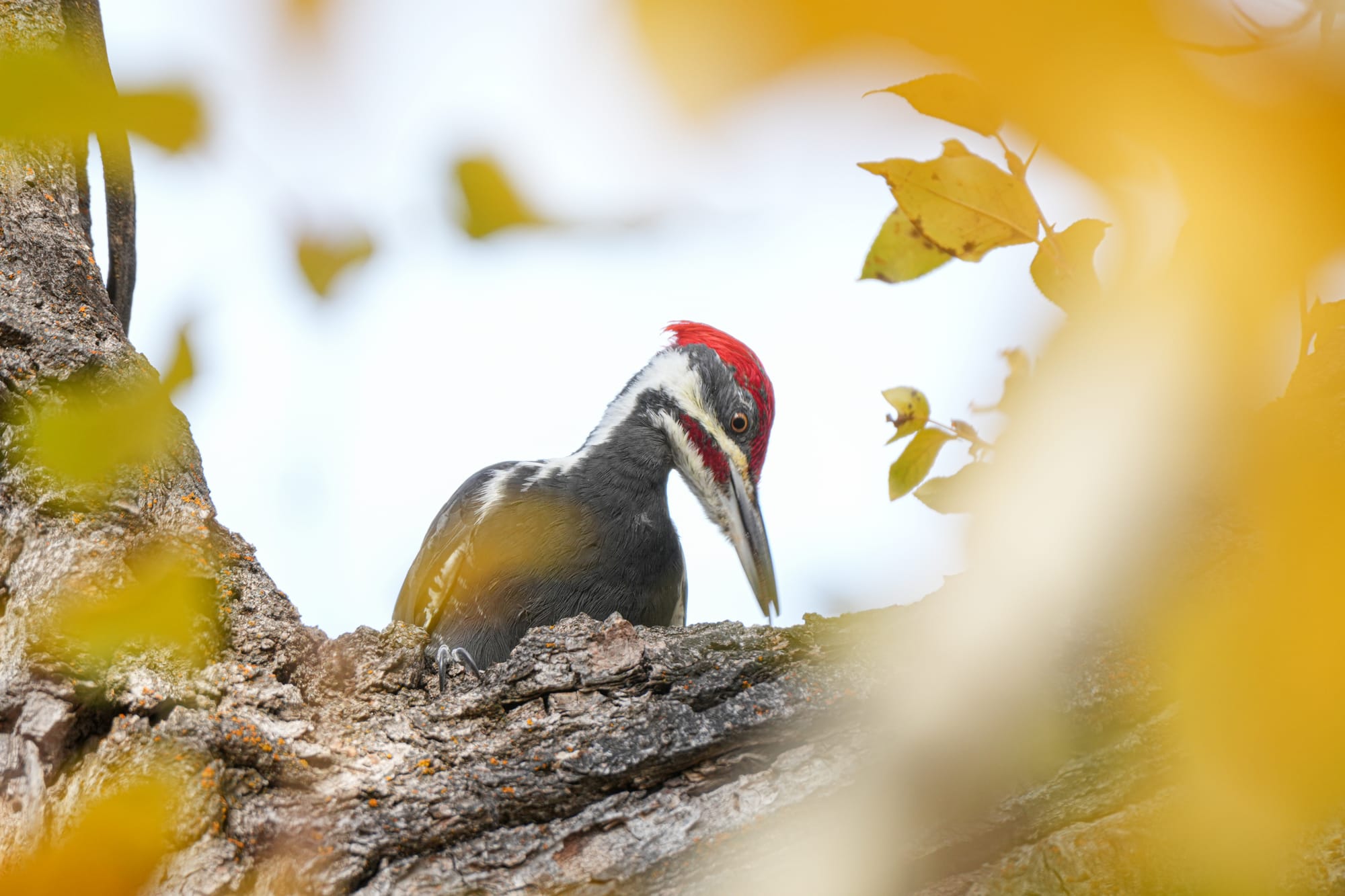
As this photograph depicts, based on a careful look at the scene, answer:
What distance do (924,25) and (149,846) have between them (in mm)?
1112

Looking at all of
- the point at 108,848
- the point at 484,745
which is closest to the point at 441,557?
the point at 484,745

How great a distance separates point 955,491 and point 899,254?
306 mm

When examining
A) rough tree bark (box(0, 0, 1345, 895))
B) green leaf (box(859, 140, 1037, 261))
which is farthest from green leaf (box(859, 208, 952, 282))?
rough tree bark (box(0, 0, 1345, 895))

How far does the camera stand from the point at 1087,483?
1.02 metres

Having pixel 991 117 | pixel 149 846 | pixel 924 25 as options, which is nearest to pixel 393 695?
pixel 149 846

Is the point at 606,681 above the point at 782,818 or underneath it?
above

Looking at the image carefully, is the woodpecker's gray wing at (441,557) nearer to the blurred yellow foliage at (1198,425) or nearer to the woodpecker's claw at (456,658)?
the woodpecker's claw at (456,658)

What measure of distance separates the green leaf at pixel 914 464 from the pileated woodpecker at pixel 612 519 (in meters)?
1.17

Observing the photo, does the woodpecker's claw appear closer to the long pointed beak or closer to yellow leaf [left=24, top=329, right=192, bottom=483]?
the long pointed beak

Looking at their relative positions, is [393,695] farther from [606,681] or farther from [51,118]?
[51,118]

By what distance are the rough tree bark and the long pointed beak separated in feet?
4.88

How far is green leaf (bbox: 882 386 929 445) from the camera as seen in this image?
4.74 feet

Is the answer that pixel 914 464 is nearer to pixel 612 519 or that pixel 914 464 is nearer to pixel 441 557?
pixel 612 519

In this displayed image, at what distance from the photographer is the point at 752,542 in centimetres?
301
